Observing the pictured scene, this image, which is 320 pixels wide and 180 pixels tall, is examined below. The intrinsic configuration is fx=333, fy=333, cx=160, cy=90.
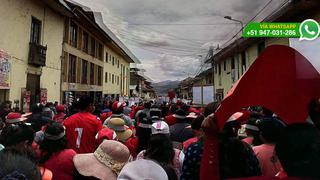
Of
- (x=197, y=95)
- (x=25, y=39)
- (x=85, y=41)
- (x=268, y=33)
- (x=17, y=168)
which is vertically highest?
(x=85, y=41)

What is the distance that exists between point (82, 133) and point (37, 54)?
1293 cm

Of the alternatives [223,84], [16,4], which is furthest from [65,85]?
[223,84]

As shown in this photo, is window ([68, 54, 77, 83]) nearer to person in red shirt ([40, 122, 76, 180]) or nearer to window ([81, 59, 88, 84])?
window ([81, 59, 88, 84])

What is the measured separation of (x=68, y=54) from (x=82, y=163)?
1962cm

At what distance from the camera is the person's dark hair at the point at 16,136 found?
3.54m

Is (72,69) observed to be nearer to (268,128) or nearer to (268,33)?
(268,33)

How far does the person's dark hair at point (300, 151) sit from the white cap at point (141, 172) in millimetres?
730

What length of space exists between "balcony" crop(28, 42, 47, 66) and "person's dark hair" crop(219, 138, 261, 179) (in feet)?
49.4

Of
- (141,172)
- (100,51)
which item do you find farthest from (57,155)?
(100,51)

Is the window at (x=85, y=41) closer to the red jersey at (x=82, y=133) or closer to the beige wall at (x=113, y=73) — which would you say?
the beige wall at (x=113, y=73)

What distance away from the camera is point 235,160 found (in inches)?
99.7

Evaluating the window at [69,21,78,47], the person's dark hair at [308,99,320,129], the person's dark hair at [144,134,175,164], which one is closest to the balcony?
the window at [69,21,78,47]

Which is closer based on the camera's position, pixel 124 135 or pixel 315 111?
pixel 315 111

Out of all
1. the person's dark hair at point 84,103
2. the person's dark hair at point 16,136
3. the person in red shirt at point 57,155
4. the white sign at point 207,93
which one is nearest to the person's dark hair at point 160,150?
the person in red shirt at point 57,155
